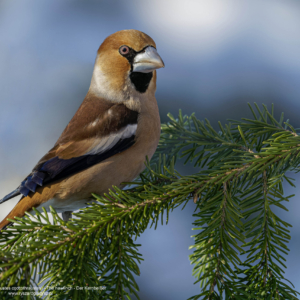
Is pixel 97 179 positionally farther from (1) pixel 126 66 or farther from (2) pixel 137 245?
(1) pixel 126 66

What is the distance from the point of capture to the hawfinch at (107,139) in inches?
41.5

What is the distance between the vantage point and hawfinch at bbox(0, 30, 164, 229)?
3.46 feet

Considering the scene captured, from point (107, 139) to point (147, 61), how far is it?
0.33 m

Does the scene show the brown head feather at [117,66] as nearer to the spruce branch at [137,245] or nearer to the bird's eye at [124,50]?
the bird's eye at [124,50]

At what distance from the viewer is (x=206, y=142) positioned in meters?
1.20

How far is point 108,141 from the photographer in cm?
110

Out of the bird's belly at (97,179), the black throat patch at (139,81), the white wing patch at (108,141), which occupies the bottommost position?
the bird's belly at (97,179)

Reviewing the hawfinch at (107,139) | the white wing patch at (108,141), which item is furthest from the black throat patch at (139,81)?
the white wing patch at (108,141)

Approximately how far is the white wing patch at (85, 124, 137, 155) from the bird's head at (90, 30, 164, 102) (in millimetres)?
178

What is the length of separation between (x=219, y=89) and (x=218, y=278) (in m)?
2.70

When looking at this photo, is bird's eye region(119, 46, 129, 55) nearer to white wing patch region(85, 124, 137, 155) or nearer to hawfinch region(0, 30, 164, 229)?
hawfinch region(0, 30, 164, 229)

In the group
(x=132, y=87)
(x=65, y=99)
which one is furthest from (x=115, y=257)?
(x=65, y=99)

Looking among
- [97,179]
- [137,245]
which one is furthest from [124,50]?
[137,245]

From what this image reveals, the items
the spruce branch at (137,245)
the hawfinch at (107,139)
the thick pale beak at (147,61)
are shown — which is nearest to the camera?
the spruce branch at (137,245)
